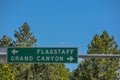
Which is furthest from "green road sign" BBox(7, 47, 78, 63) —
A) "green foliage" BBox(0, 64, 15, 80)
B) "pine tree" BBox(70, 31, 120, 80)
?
"pine tree" BBox(70, 31, 120, 80)

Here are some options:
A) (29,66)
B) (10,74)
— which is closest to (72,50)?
(10,74)

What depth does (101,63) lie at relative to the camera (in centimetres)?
7569

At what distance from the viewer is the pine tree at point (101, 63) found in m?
76.3

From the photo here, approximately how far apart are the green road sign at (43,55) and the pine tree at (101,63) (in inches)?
1714

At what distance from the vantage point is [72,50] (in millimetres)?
32531

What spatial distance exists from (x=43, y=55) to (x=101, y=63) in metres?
43.8

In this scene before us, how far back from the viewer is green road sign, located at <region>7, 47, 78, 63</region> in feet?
106

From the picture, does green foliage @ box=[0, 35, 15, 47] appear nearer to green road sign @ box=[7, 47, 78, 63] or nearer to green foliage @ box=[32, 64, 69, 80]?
green foliage @ box=[32, 64, 69, 80]

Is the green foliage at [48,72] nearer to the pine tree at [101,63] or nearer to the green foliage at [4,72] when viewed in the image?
A: the pine tree at [101,63]

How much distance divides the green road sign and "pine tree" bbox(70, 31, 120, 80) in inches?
1714

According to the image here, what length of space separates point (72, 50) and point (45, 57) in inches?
Answer: 68.7

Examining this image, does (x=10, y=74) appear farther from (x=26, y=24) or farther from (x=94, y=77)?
(x=26, y=24)

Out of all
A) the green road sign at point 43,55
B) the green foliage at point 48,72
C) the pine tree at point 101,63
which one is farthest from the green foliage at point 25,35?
the green road sign at point 43,55

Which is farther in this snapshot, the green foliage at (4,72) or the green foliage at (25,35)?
the green foliage at (25,35)
